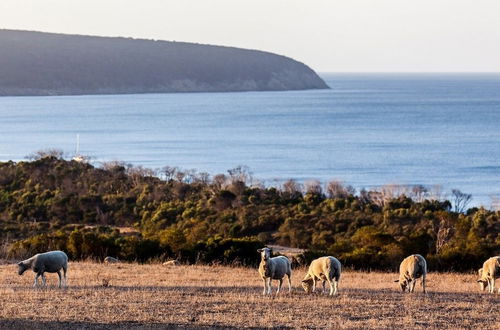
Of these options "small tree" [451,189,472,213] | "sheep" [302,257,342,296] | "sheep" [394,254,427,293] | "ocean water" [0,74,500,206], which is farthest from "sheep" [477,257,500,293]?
"ocean water" [0,74,500,206]

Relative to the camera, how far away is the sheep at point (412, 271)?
1867cm

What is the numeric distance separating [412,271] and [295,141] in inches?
4234

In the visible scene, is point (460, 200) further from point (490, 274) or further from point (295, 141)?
point (295, 141)

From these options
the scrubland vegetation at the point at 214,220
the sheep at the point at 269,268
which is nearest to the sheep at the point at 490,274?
the sheep at the point at 269,268

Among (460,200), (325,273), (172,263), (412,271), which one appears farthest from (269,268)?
(460,200)

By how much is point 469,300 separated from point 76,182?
43817mm

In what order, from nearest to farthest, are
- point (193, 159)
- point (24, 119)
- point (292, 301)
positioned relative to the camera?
point (292, 301) < point (193, 159) < point (24, 119)

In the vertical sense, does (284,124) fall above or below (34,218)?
above

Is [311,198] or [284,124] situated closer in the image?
[311,198]

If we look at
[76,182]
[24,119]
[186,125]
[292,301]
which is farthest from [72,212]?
[24,119]

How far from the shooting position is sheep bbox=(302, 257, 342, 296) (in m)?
17.9

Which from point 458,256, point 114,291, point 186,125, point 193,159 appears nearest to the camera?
point 114,291

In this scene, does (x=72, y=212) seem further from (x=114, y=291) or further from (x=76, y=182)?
(x=114, y=291)

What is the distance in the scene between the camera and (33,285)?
1944 centimetres
